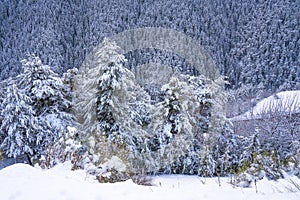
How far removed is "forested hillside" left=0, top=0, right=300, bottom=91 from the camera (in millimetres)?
66000

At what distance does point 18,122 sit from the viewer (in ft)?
47.4

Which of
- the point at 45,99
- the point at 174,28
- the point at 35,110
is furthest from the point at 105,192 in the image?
the point at 174,28

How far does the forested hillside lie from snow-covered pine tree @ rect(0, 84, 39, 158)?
5038 cm

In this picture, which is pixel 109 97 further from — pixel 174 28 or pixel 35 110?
pixel 174 28

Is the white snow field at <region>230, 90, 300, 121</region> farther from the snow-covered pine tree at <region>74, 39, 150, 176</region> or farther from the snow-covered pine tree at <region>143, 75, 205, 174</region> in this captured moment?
the snow-covered pine tree at <region>74, 39, 150, 176</region>

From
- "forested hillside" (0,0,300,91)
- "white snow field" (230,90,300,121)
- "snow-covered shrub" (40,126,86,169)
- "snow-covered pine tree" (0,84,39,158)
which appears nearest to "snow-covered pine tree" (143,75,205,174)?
"snow-covered pine tree" (0,84,39,158)

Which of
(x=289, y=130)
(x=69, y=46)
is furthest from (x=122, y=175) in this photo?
(x=69, y=46)

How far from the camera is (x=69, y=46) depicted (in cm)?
8200

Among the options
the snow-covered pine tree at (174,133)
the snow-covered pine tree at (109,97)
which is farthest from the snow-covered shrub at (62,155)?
the snow-covered pine tree at (174,133)

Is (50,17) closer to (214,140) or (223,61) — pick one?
(223,61)

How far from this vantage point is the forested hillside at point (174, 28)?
6600 centimetres

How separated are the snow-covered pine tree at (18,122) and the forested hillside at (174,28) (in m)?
50.4

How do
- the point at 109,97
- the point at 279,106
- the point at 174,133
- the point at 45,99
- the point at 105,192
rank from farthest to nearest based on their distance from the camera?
the point at 279,106 → the point at 174,133 → the point at 45,99 → the point at 109,97 → the point at 105,192

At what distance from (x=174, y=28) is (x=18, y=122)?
7825 centimetres
